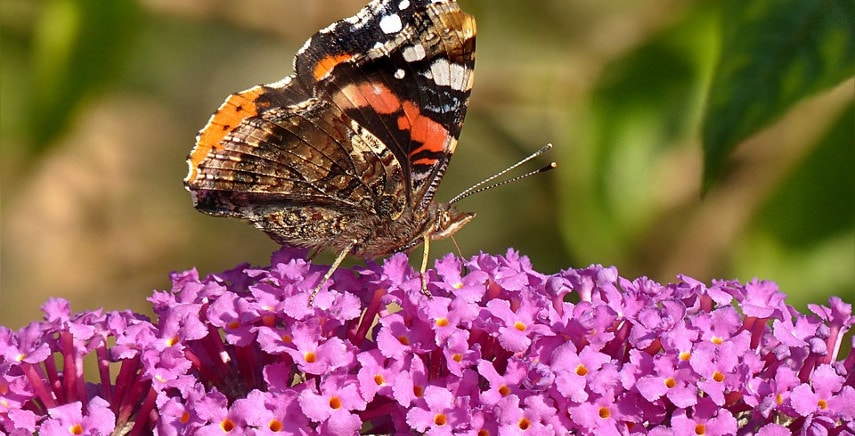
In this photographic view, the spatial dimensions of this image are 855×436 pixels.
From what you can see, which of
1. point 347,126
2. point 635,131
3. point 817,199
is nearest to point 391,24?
point 347,126

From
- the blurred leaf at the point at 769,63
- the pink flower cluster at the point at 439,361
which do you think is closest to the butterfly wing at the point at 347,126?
the pink flower cluster at the point at 439,361

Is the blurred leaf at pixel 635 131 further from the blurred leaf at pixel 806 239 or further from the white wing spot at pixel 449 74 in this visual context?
the white wing spot at pixel 449 74

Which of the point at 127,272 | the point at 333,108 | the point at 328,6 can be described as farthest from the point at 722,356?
the point at 127,272

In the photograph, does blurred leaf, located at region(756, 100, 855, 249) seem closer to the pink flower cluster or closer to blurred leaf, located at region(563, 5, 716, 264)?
blurred leaf, located at region(563, 5, 716, 264)

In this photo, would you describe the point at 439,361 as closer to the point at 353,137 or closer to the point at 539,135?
the point at 353,137

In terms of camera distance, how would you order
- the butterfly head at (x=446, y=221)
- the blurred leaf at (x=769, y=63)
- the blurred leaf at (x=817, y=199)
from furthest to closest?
the blurred leaf at (x=817, y=199) < the butterfly head at (x=446, y=221) < the blurred leaf at (x=769, y=63)

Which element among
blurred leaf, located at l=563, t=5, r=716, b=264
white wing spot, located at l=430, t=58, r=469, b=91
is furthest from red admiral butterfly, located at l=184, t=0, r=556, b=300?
blurred leaf, located at l=563, t=5, r=716, b=264
